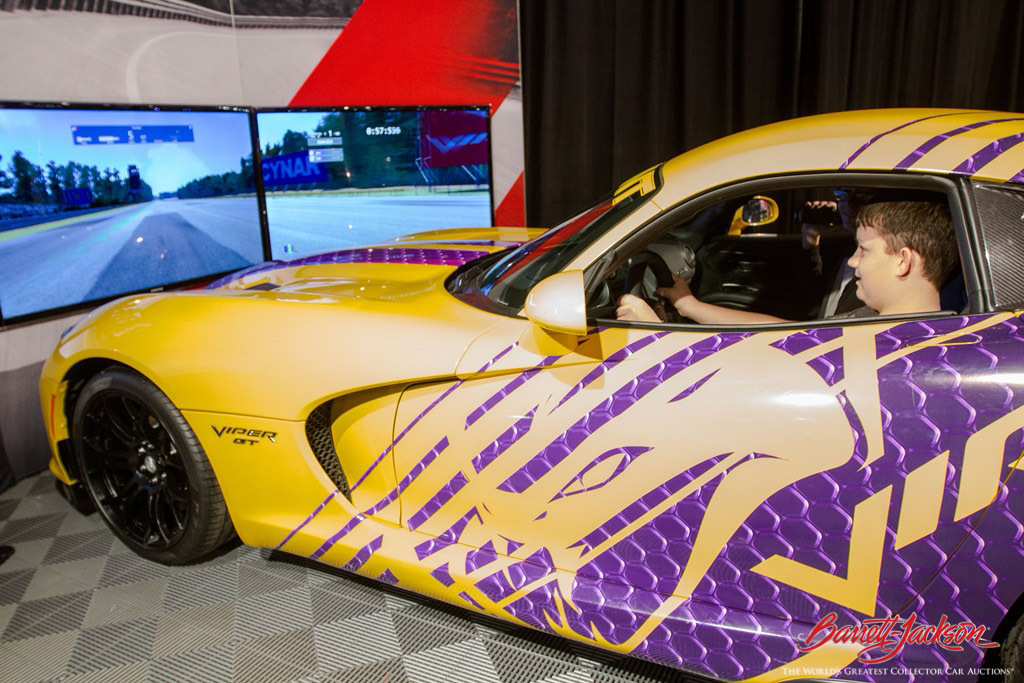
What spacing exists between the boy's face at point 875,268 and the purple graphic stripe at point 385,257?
124 cm

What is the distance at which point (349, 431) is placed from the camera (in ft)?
5.86

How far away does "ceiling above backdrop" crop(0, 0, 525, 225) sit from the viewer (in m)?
3.33

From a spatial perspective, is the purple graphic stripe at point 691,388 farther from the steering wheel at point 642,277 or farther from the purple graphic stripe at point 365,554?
the purple graphic stripe at point 365,554

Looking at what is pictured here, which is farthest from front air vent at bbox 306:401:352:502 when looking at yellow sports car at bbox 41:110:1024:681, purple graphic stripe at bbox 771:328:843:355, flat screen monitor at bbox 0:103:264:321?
flat screen monitor at bbox 0:103:264:321

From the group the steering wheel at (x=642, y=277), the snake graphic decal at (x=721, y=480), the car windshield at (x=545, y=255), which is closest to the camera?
the snake graphic decal at (x=721, y=480)

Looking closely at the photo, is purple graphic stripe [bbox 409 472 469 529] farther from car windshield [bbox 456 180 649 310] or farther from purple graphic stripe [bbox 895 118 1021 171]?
purple graphic stripe [bbox 895 118 1021 171]

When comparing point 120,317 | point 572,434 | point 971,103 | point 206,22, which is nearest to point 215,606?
point 120,317

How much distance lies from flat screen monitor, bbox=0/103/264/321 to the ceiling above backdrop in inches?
8.3

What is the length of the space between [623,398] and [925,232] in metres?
0.72

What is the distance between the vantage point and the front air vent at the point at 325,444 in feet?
5.92

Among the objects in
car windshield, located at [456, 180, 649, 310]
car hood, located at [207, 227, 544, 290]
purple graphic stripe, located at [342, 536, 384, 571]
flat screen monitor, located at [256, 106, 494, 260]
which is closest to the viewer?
car windshield, located at [456, 180, 649, 310]

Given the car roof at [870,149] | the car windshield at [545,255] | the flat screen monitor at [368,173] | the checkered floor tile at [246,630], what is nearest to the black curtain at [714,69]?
the flat screen monitor at [368,173]

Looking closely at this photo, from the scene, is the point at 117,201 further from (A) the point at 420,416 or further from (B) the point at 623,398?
(B) the point at 623,398

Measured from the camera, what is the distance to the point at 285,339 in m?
1.81
